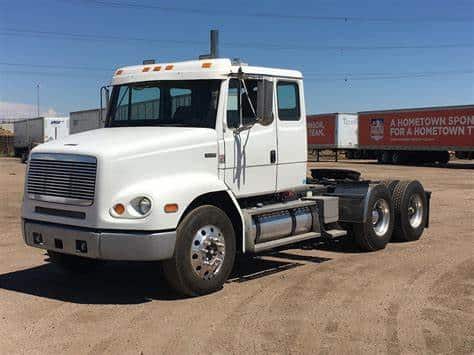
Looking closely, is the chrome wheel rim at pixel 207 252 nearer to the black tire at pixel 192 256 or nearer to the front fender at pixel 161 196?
the black tire at pixel 192 256

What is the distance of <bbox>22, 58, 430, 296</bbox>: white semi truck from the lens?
6184 millimetres

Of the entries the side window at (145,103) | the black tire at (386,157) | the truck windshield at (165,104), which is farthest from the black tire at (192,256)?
the black tire at (386,157)

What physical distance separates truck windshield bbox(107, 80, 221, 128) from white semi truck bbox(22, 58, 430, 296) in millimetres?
15

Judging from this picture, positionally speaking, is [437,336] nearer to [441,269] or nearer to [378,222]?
[441,269]

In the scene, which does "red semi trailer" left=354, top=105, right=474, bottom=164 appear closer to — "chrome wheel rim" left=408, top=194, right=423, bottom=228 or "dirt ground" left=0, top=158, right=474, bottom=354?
"chrome wheel rim" left=408, top=194, right=423, bottom=228

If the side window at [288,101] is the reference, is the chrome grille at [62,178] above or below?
below

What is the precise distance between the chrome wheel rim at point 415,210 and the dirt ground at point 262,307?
1292mm

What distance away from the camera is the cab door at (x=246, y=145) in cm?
729

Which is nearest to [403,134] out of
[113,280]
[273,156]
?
[273,156]

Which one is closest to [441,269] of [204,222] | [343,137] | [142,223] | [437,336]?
[437,336]

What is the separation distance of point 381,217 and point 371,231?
2.04 feet

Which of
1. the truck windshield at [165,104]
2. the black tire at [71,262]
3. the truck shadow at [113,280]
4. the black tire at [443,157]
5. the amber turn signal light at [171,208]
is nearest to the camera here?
the amber turn signal light at [171,208]

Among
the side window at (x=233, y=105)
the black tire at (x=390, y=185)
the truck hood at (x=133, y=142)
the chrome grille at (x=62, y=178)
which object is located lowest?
the black tire at (x=390, y=185)

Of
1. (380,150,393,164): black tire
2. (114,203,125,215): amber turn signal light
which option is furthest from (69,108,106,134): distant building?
(114,203,125,215): amber turn signal light
